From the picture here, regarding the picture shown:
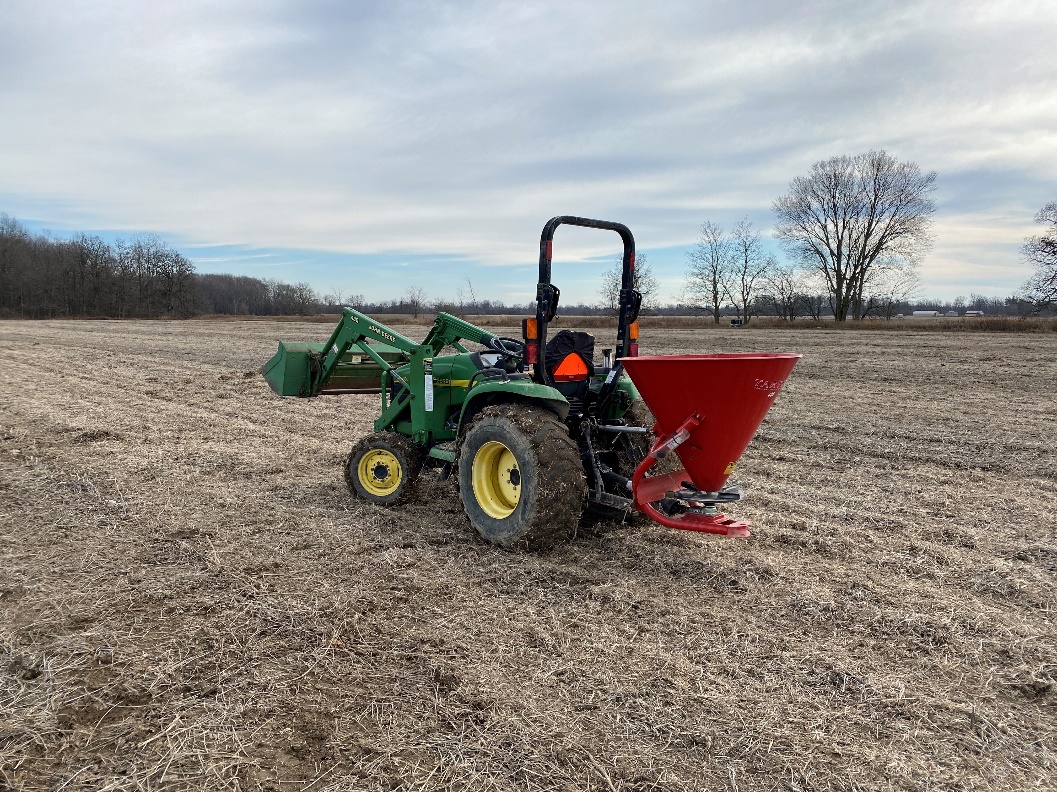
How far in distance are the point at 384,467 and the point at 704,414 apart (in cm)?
295

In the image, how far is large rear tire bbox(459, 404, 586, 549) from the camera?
4.37 metres

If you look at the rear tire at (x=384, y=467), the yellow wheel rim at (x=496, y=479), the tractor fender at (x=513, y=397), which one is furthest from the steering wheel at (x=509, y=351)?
the rear tire at (x=384, y=467)

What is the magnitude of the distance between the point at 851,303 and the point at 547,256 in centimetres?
4576

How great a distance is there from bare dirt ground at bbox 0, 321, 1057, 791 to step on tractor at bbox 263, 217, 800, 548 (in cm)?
32

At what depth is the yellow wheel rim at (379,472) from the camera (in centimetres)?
592

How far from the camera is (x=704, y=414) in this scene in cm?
416

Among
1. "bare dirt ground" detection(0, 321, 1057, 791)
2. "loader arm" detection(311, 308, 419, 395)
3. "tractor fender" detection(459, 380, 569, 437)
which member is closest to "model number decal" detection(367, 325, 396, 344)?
"loader arm" detection(311, 308, 419, 395)

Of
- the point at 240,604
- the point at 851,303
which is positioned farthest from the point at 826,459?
the point at 851,303

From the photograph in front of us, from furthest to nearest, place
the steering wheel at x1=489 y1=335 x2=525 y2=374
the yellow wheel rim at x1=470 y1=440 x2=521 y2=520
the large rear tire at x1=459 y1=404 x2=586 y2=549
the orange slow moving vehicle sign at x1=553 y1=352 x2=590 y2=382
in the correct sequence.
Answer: the steering wheel at x1=489 y1=335 x2=525 y2=374
the orange slow moving vehicle sign at x1=553 y1=352 x2=590 y2=382
the yellow wheel rim at x1=470 y1=440 x2=521 y2=520
the large rear tire at x1=459 y1=404 x2=586 y2=549

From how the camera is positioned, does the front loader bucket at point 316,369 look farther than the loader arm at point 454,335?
Yes

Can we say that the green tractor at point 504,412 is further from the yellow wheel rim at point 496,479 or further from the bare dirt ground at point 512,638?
the bare dirt ground at point 512,638

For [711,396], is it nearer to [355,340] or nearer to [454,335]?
[454,335]

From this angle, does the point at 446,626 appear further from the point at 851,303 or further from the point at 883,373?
the point at 851,303

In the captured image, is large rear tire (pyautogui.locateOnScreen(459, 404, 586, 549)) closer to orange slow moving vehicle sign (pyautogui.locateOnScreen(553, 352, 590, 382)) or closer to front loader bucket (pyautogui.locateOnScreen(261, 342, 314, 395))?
orange slow moving vehicle sign (pyautogui.locateOnScreen(553, 352, 590, 382))
